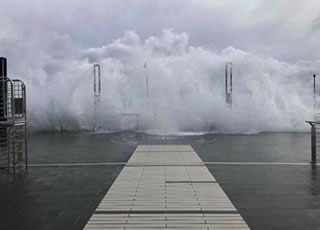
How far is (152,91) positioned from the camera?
23922mm

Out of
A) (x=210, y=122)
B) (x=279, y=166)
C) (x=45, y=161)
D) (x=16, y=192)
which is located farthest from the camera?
(x=210, y=122)

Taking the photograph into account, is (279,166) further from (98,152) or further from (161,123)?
(161,123)

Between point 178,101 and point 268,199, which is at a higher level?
point 178,101

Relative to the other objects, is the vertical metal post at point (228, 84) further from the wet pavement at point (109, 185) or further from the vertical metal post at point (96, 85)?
the wet pavement at point (109, 185)

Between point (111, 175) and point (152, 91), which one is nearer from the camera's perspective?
point (111, 175)

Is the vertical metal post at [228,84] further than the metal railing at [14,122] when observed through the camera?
Yes

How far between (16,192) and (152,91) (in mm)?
17849

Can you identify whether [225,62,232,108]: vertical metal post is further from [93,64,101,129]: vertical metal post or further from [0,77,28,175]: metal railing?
[0,77,28,175]: metal railing

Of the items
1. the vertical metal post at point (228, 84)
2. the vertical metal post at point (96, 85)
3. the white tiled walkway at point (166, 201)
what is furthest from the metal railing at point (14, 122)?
the vertical metal post at point (228, 84)

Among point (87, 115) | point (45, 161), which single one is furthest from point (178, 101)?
point (45, 161)

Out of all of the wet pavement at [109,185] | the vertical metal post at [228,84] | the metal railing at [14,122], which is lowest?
the wet pavement at [109,185]

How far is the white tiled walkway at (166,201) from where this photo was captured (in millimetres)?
4512

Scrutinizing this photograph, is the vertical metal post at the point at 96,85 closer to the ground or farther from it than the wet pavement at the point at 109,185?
farther from it

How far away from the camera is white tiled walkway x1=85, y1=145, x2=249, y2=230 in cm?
451
